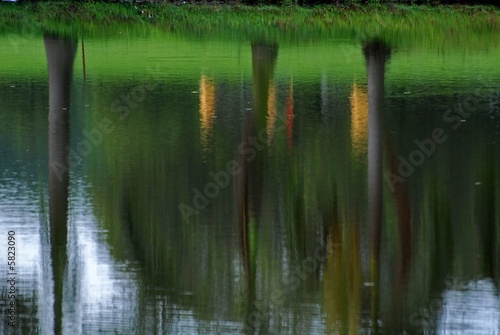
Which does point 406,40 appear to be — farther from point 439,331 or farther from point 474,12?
point 439,331

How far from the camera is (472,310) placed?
9930mm

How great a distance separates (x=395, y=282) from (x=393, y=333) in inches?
56.0

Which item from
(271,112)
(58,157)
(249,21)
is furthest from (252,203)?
(249,21)

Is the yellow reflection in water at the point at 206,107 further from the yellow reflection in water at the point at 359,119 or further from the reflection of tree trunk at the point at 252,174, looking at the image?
the yellow reflection in water at the point at 359,119

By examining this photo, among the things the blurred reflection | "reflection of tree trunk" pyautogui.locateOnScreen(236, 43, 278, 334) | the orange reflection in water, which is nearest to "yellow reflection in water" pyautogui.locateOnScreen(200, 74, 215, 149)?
"reflection of tree trunk" pyautogui.locateOnScreen(236, 43, 278, 334)

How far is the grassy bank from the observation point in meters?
34.6

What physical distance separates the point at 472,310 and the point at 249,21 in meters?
26.7

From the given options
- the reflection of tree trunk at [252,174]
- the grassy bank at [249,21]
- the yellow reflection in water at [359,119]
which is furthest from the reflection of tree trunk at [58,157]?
the grassy bank at [249,21]

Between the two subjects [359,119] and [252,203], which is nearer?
[252,203]

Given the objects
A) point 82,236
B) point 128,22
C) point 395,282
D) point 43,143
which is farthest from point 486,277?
point 128,22

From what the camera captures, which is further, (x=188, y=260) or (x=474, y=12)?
(x=474, y=12)

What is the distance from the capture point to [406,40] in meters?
33.4

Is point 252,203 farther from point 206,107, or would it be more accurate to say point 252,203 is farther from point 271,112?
point 206,107

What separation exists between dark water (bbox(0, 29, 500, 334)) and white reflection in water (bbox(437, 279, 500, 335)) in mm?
23
